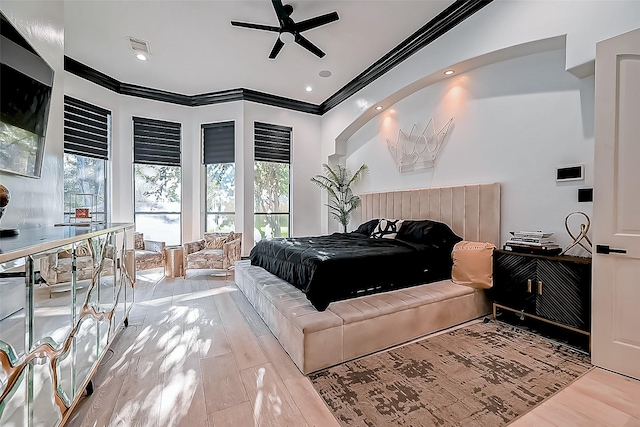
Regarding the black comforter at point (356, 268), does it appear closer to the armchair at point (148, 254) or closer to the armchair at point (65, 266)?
the armchair at point (65, 266)

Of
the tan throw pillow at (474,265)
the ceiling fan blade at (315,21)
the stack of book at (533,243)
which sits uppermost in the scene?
the ceiling fan blade at (315,21)

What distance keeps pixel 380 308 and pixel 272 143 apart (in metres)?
4.55

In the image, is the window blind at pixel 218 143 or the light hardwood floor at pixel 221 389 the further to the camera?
the window blind at pixel 218 143

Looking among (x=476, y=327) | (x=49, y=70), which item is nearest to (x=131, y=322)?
(x=49, y=70)

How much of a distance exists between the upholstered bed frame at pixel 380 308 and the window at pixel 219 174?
6.98 feet

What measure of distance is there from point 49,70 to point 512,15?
4.38 meters

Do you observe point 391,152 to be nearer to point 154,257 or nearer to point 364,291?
point 364,291

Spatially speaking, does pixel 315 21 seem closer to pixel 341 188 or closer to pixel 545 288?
pixel 341 188

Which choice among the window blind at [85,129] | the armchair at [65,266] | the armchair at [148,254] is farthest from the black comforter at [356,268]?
the window blind at [85,129]

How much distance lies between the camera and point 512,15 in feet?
9.33

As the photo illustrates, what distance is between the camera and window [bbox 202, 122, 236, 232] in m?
5.77

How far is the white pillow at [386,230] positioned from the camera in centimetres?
403

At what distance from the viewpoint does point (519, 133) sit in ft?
10.2

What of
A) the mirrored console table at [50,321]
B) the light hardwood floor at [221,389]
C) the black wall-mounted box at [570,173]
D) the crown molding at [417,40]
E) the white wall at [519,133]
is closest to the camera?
the mirrored console table at [50,321]
